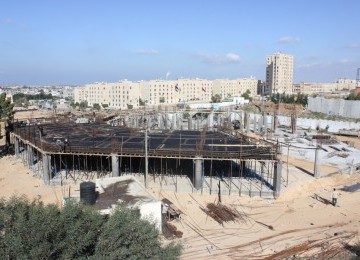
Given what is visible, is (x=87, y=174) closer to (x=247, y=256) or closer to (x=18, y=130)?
(x=18, y=130)

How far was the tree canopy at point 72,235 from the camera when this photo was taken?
7.52 meters

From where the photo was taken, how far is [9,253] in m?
7.33

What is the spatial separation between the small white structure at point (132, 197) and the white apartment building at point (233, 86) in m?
104

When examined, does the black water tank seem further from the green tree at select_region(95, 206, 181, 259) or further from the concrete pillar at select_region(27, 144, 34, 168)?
the concrete pillar at select_region(27, 144, 34, 168)

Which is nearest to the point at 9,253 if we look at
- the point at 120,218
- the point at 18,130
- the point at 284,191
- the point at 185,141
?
the point at 120,218

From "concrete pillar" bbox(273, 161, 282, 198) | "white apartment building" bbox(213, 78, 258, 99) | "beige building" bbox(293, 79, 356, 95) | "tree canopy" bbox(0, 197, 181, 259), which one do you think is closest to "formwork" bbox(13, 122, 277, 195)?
"concrete pillar" bbox(273, 161, 282, 198)

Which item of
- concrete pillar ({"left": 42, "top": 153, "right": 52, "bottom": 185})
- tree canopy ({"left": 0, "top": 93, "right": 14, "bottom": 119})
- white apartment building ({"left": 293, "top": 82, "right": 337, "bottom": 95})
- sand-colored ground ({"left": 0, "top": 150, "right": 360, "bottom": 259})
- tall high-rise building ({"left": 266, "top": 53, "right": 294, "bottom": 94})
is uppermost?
tall high-rise building ({"left": 266, "top": 53, "right": 294, "bottom": 94})

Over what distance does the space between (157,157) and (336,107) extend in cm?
4786

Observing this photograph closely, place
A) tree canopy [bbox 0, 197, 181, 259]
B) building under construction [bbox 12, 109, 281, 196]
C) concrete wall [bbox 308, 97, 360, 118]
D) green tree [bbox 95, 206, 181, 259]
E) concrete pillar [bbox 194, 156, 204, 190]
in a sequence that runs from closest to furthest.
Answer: tree canopy [bbox 0, 197, 181, 259] → green tree [bbox 95, 206, 181, 259] → concrete pillar [bbox 194, 156, 204, 190] → building under construction [bbox 12, 109, 281, 196] → concrete wall [bbox 308, 97, 360, 118]

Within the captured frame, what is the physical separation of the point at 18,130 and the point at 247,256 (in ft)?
72.0

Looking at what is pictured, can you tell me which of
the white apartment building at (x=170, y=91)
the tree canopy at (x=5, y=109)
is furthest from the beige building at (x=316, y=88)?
the tree canopy at (x=5, y=109)

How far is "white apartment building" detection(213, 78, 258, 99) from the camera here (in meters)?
125

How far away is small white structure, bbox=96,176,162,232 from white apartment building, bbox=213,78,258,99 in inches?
4110

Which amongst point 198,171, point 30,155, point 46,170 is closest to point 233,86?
point 30,155
